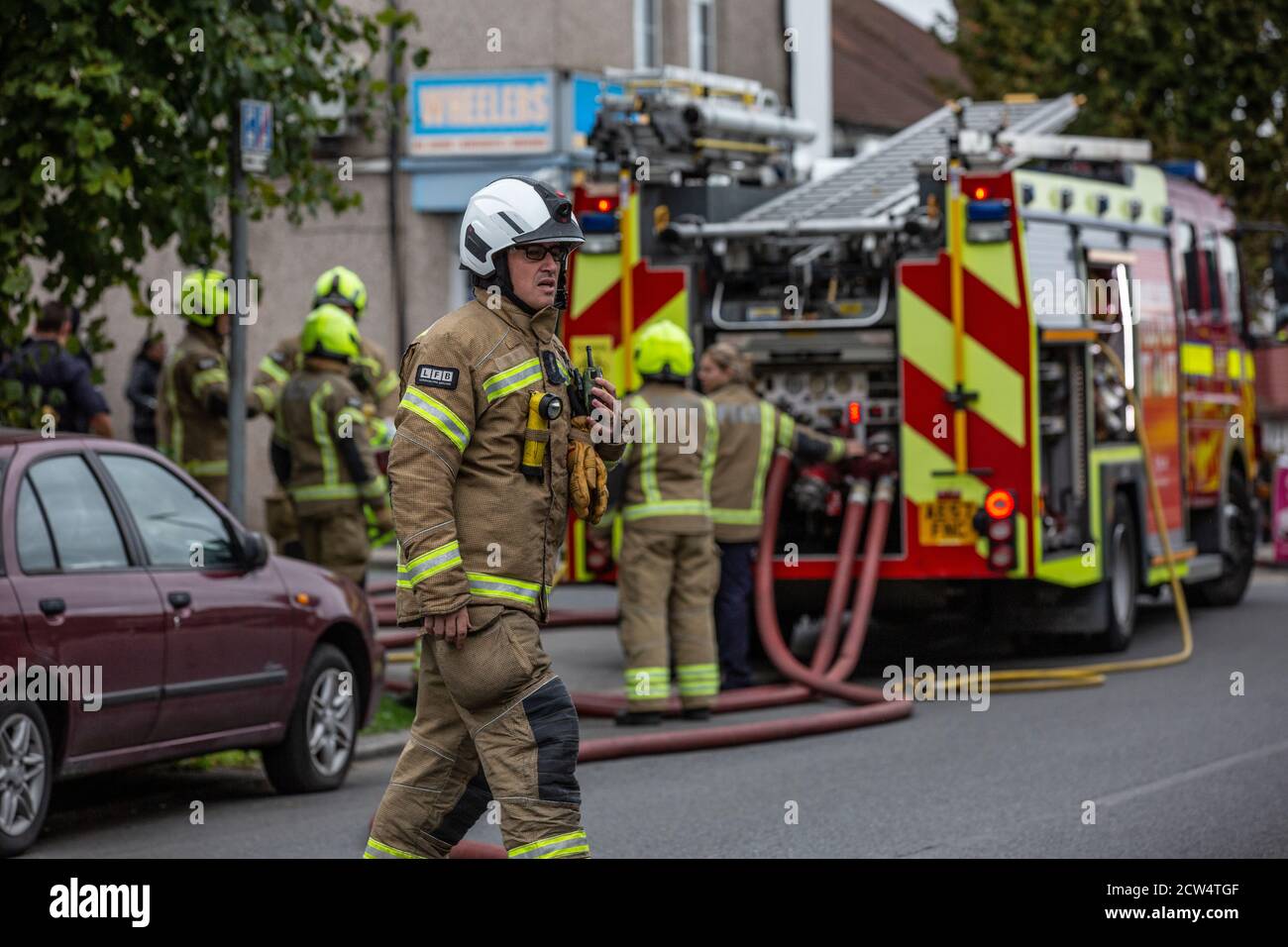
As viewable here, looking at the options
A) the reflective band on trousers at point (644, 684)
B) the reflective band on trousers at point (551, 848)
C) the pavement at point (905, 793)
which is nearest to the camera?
the reflective band on trousers at point (551, 848)

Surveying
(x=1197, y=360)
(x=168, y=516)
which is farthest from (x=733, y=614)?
(x=1197, y=360)

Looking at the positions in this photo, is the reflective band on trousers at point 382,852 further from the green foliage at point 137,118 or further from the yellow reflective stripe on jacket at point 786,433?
the yellow reflective stripe on jacket at point 786,433

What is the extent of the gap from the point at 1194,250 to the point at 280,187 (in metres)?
10.7

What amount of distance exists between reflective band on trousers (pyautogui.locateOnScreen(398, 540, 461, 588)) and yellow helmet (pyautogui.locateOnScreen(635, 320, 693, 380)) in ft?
19.3

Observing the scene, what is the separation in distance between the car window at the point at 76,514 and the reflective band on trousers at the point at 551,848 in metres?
3.16

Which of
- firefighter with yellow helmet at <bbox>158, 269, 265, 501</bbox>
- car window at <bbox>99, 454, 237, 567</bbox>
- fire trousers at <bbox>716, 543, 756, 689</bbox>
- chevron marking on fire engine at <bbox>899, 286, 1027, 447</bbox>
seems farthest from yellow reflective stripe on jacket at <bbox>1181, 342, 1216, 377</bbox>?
car window at <bbox>99, 454, 237, 567</bbox>

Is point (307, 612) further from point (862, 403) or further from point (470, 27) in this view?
point (470, 27)

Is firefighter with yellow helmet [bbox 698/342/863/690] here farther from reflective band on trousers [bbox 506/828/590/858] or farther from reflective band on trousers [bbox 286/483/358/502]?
reflective band on trousers [bbox 506/828/590/858]

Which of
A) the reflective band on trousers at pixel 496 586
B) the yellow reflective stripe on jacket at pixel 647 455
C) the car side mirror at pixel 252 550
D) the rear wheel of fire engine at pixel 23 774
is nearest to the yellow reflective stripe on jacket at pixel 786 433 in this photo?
the yellow reflective stripe on jacket at pixel 647 455

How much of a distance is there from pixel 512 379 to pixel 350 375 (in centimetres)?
596

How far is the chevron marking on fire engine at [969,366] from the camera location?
476 inches

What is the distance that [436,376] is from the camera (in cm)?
556

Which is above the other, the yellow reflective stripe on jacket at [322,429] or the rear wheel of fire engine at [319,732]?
the yellow reflective stripe on jacket at [322,429]
